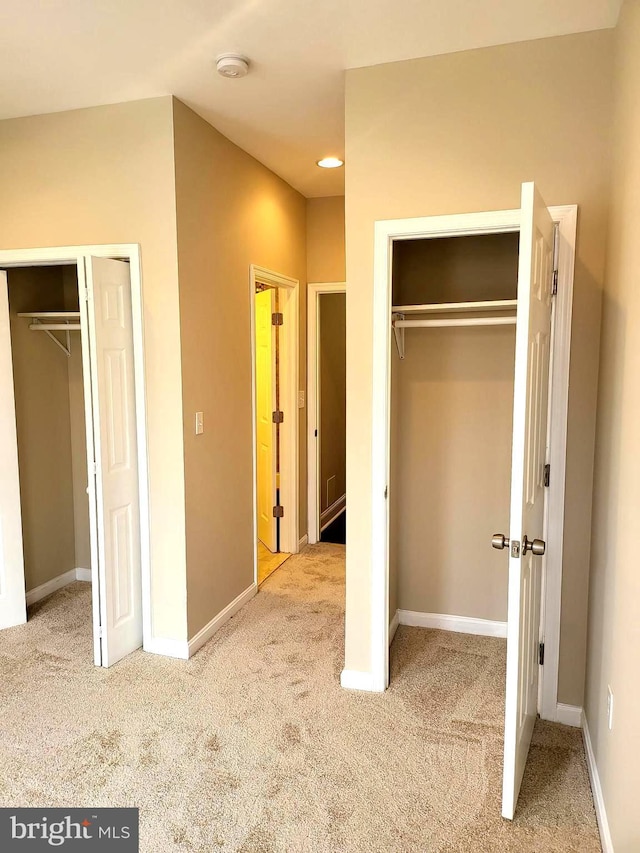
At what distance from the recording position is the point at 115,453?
3006 millimetres

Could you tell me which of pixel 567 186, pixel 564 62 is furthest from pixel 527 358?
pixel 564 62

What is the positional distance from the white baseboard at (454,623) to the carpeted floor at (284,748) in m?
0.07

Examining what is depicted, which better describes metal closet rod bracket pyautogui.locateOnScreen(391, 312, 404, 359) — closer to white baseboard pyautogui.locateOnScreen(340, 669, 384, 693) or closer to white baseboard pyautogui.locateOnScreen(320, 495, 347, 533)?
white baseboard pyautogui.locateOnScreen(340, 669, 384, 693)

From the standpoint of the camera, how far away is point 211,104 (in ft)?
9.71

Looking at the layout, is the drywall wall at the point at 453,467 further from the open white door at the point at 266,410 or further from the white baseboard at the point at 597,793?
the open white door at the point at 266,410

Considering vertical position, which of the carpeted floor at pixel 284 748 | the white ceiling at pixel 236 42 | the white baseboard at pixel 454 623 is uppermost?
the white ceiling at pixel 236 42

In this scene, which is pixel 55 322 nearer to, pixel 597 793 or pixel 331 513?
pixel 331 513

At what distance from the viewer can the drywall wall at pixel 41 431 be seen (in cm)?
367

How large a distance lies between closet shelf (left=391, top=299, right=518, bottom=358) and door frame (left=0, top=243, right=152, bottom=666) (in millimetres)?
1282

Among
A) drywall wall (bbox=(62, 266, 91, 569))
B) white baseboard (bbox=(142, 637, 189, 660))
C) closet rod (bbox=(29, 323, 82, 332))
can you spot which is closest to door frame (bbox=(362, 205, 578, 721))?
white baseboard (bbox=(142, 637, 189, 660))

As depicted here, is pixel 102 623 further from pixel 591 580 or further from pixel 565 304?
pixel 565 304

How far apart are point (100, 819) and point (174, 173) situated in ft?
8.73

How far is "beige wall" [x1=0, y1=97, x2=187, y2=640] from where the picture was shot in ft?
9.65

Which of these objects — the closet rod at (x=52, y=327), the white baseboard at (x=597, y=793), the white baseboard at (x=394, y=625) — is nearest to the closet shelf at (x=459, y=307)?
the white baseboard at (x=394, y=625)
